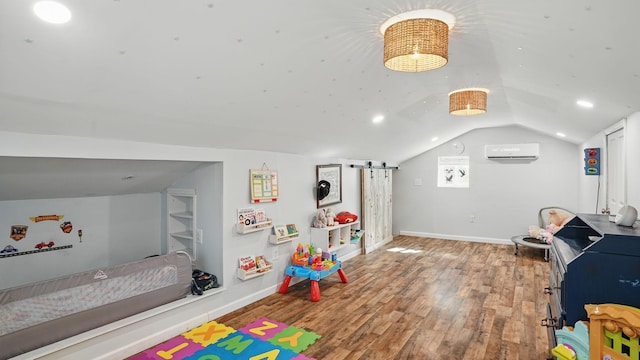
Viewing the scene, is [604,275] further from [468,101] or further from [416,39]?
[468,101]

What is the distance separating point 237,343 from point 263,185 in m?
1.68

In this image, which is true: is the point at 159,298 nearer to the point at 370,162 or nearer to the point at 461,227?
the point at 370,162

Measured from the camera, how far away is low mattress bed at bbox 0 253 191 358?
2.28 m

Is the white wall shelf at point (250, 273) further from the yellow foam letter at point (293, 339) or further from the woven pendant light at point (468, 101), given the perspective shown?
the woven pendant light at point (468, 101)

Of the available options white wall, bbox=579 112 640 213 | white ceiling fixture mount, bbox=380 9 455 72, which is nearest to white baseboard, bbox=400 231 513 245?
white wall, bbox=579 112 640 213

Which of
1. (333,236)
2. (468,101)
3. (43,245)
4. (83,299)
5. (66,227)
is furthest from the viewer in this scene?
(333,236)

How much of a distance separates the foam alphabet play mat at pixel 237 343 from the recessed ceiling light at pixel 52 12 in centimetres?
244

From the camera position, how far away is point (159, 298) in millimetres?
3004

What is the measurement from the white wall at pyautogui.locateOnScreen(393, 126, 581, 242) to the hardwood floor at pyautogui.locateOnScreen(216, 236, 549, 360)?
1.34 meters

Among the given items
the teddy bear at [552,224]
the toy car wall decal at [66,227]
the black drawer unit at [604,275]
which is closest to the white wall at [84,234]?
the toy car wall decal at [66,227]

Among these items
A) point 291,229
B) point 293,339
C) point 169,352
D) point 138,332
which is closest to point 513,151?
point 291,229

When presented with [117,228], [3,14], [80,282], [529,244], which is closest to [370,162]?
[529,244]

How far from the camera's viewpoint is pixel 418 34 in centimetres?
173

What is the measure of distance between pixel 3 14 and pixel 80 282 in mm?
2080
